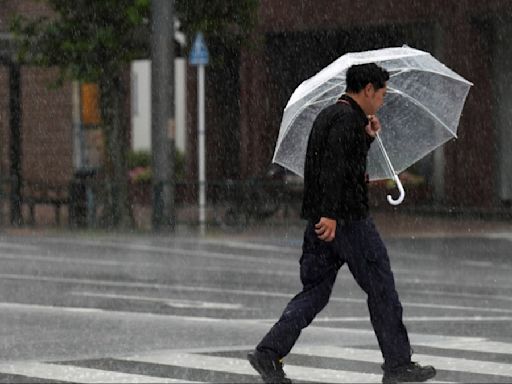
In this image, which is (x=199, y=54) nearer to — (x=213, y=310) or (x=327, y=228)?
(x=213, y=310)

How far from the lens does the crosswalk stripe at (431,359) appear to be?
35.5 ft

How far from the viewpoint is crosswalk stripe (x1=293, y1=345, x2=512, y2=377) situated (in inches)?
426

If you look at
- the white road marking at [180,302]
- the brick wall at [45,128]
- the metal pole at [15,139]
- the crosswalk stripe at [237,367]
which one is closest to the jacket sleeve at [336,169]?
the crosswalk stripe at [237,367]

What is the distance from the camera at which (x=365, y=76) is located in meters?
9.84

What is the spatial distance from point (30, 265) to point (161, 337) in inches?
336

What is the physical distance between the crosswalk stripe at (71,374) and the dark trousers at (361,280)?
80cm

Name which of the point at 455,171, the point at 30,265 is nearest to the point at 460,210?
the point at 455,171

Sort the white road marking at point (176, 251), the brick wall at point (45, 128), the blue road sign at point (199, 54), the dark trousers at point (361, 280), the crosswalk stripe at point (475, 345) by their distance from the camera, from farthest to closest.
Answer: the brick wall at point (45, 128) → the blue road sign at point (199, 54) → the white road marking at point (176, 251) → the crosswalk stripe at point (475, 345) → the dark trousers at point (361, 280)

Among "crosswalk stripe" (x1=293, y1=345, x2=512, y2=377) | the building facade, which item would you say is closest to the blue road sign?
the building facade

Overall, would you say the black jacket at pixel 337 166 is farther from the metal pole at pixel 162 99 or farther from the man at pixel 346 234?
the metal pole at pixel 162 99

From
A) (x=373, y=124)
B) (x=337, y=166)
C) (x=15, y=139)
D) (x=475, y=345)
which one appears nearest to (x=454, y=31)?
(x=15, y=139)

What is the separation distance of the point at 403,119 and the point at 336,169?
4.55 feet

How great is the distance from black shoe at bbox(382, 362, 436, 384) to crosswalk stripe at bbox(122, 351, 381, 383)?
463 mm

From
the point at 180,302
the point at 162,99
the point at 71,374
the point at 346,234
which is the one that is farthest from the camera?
the point at 162,99
